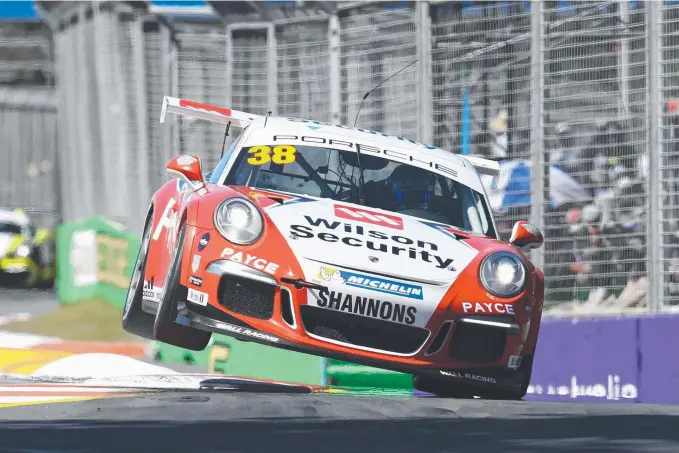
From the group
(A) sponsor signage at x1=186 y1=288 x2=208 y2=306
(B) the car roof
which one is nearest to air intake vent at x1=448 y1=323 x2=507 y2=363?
(A) sponsor signage at x1=186 y1=288 x2=208 y2=306

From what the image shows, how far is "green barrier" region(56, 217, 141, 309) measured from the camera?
674 inches

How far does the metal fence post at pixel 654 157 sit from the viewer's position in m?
9.73

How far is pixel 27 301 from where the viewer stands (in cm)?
2228

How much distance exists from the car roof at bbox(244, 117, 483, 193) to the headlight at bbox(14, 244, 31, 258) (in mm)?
16218

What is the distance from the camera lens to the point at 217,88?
53.0 feet

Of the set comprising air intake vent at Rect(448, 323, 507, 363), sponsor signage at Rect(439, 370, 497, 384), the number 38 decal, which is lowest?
sponsor signage at Rect(439, 370, 497, 384)

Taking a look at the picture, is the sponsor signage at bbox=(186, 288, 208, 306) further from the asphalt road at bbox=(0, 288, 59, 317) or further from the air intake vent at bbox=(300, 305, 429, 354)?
the asphalt road at bbox=(0, 288, 59, 317)

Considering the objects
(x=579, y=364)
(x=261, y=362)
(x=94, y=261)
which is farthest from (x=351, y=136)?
(x=94, y=261)

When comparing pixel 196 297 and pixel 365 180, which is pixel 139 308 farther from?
pixel 196 297

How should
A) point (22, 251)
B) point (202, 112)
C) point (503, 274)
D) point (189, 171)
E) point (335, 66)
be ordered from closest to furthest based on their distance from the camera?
1. point (503, 274)
2. point (189, 171)
3. point (202, 112)
4. point (335, 66)
5. point (22, 251)

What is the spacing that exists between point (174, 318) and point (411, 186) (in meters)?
1.71

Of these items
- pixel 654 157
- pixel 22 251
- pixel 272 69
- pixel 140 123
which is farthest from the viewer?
pixel 22 251

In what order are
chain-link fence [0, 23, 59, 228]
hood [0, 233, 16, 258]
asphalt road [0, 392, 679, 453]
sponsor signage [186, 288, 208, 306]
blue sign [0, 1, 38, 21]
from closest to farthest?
1. asphalt road [0, 392, 679, 453]
2. sponsor signage [186, 288, 208, 306]
3. blue sign [0, 1, 38, 21]
4. hood [0, 233, 16, 258]
5. chain-link fence [0, 23, 59, 228]

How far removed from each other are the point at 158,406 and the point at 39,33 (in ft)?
62.6
